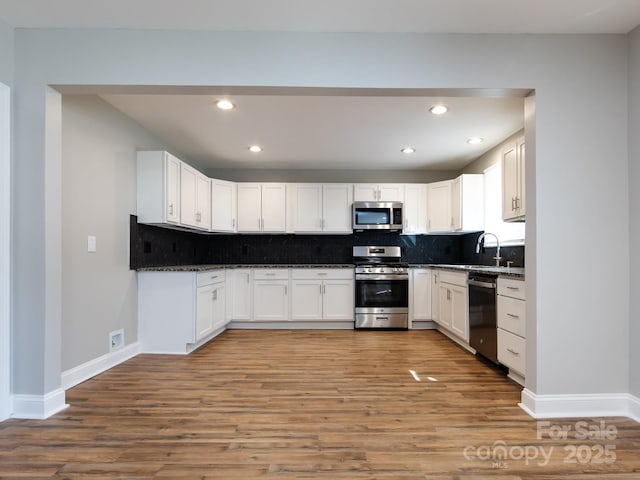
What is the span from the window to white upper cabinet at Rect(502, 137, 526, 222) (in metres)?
0.73

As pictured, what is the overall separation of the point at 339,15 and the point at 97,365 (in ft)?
10.4

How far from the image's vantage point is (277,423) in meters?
2.12

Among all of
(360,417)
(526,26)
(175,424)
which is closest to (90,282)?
(175,424)

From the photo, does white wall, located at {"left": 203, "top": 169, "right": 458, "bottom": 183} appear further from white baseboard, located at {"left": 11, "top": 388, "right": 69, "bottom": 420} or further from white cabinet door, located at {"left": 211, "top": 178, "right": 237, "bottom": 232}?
white baseboard, located at {"left": 11, "top": 388, "right": 69, "bottom": 420}

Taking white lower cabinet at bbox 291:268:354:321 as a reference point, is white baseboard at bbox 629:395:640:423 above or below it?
below

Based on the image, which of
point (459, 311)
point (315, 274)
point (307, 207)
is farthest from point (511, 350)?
point (307, 207)

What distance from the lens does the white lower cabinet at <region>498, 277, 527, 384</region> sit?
2.61 metres

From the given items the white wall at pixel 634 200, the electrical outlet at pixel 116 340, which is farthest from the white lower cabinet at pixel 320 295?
the white wall at pixel 634 200

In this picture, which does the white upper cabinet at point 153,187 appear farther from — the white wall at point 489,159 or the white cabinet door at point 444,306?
the white wall at point 489,159

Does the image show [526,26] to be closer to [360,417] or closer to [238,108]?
[238,108]

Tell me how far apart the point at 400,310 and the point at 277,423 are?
304 centimetres

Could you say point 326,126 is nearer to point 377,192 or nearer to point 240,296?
point 377,192

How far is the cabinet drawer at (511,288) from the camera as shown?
8.52ft

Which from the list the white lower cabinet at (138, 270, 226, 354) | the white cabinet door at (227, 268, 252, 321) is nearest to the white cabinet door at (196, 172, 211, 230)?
the white cabinet door at (227, 268, 252, 321)
